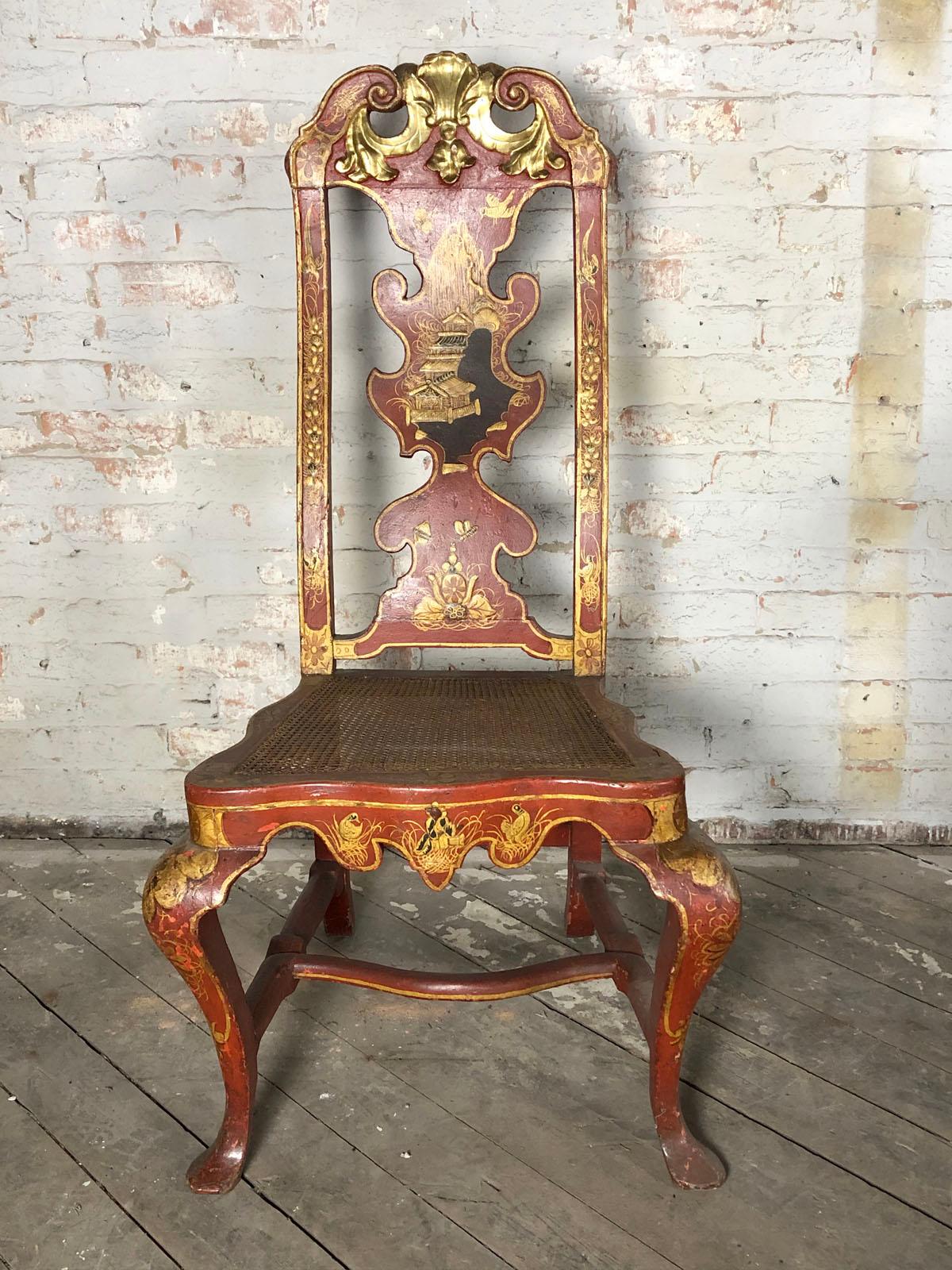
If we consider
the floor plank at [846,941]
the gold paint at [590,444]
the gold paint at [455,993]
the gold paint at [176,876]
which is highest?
the gold paint at [590,444]

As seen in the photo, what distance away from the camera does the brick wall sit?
207 centimetres

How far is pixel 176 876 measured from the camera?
1.31 m

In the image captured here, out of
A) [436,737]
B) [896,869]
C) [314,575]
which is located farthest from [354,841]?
[896,869]

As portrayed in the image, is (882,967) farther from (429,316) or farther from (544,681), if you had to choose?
(429,316)

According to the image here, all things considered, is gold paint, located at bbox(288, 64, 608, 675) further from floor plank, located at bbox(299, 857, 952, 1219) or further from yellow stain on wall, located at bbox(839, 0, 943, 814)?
yellow stain on wall, located at bbox(839, 0, 943, 814)

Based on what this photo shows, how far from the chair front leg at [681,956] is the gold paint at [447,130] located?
3.51 ft

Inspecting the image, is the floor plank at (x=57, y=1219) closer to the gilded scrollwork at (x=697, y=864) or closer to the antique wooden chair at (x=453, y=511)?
the antique wooden chair at (x=453, y=511)

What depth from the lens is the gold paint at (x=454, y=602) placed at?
1.81 meters

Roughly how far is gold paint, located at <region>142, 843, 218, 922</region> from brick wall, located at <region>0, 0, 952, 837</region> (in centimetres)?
103

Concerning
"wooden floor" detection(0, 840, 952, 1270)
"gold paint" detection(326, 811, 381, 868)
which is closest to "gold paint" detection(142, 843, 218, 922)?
"gold paint" detection(326, 811, 381, 868)

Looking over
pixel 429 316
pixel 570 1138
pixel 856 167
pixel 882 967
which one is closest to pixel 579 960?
pixel 570 1138

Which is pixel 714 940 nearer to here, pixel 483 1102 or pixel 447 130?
pixel 483 1102

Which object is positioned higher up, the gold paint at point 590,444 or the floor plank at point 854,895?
the gold paint at point 590,444

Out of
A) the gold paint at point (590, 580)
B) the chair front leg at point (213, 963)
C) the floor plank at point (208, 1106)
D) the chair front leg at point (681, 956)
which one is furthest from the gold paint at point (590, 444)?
the floor plank at point (208, 1106)
